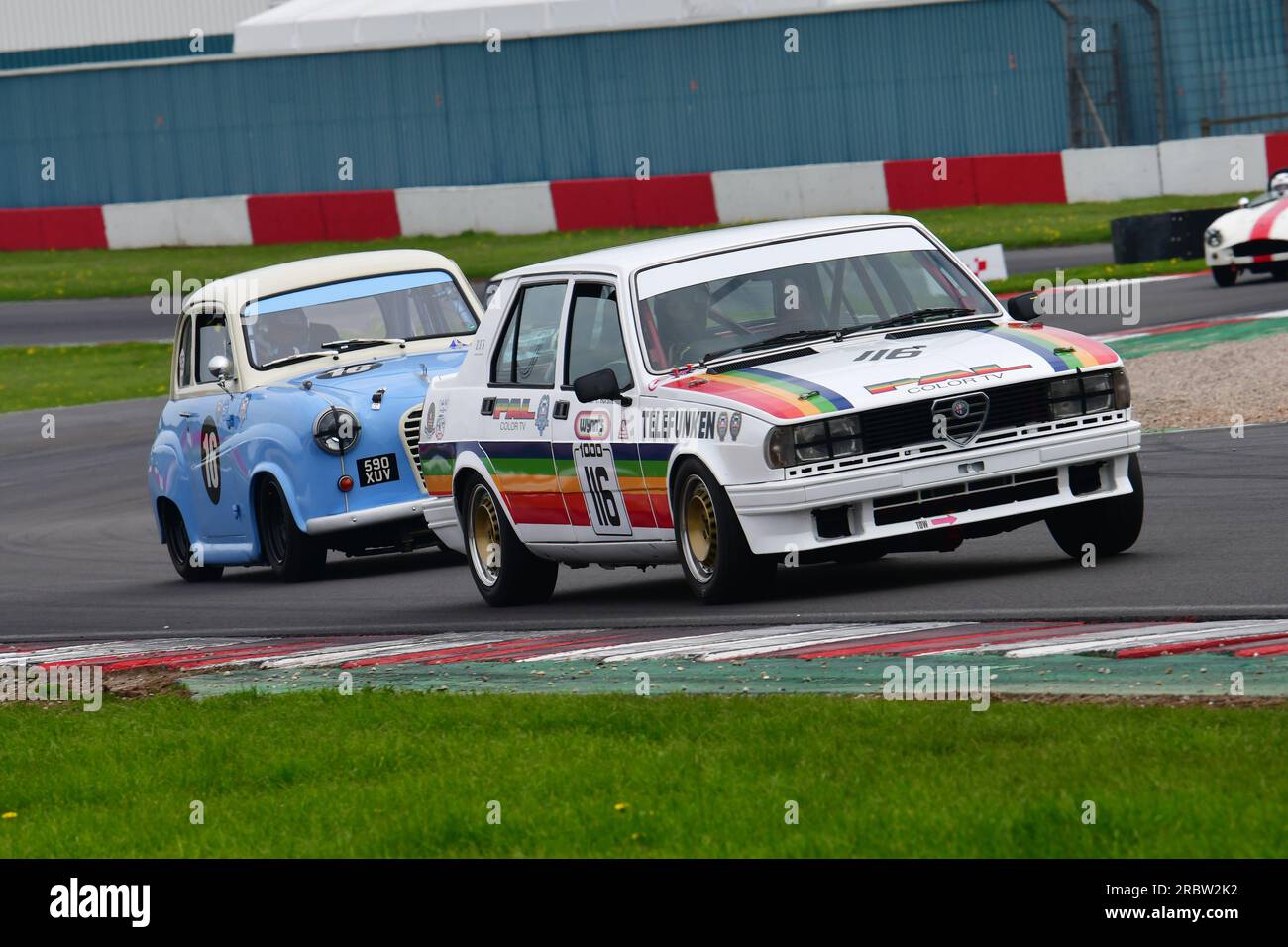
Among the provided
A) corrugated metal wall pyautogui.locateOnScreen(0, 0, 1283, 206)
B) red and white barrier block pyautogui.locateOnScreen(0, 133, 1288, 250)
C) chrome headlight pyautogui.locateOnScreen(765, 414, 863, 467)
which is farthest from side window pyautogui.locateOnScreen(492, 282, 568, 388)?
corrugated metal wall pyautogui.locateOnScreen(0, 0, 1283, 206)

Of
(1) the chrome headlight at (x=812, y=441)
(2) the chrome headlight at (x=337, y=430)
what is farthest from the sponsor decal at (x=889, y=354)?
(2) the chrome headlight at (x=337, y=430)

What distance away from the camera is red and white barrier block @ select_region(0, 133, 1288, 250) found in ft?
113

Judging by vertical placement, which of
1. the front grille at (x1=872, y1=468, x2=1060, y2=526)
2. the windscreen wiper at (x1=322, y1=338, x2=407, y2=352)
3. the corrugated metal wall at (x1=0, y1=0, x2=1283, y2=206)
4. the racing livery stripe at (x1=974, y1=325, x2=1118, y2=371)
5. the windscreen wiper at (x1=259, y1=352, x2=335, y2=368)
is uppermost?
the corrugated metal wall at (x1=0, y1=0, x2=1283, y2=206)

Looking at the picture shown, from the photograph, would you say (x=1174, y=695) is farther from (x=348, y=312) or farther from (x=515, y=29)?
(x=515, y=29)

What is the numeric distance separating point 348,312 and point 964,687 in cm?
797

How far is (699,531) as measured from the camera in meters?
9.88

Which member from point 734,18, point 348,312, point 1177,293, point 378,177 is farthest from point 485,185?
point 348,312

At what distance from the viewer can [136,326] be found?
108 ft

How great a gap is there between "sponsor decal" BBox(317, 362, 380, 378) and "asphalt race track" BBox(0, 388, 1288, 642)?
123 cm

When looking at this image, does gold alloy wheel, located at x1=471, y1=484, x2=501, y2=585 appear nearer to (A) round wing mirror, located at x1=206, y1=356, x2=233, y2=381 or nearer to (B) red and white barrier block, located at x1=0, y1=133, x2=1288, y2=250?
(A) round wing mirror, located at x1=206, y1=356, x2=233, y2=381

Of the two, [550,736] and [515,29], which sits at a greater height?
[515,29]

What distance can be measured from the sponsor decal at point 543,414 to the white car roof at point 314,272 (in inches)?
151

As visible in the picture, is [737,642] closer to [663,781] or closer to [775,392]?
[775,392]

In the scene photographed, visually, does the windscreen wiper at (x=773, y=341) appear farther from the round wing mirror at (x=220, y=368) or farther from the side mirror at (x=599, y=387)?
the round wing mirror at (x=220, y=368)
